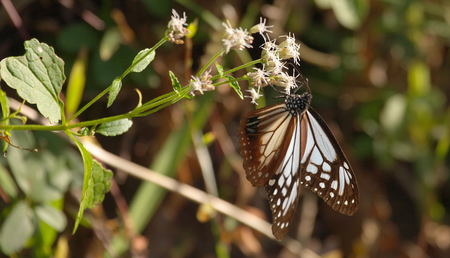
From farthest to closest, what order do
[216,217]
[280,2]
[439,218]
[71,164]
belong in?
[439,218]
[280,2]
[216,217]
[71,164]

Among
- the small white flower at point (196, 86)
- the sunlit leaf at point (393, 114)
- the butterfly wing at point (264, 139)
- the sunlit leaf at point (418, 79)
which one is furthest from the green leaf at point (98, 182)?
the sunlit leaf at point (418, 79)

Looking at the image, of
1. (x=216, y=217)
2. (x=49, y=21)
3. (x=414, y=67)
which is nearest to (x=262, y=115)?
(x=216, y=217)

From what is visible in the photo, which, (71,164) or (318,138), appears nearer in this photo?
(318,138)

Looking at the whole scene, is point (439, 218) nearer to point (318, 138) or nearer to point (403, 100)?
point (403, 100)

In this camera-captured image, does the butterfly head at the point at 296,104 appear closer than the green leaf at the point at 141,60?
No

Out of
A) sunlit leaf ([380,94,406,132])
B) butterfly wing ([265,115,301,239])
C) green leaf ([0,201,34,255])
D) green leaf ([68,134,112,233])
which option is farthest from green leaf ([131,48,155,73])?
sunlit leaf ([380,94,406,132])

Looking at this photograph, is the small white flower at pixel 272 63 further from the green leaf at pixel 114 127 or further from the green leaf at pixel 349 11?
the green leaf at pixel 349 11

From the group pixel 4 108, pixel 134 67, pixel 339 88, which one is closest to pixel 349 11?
pixel 339 88
